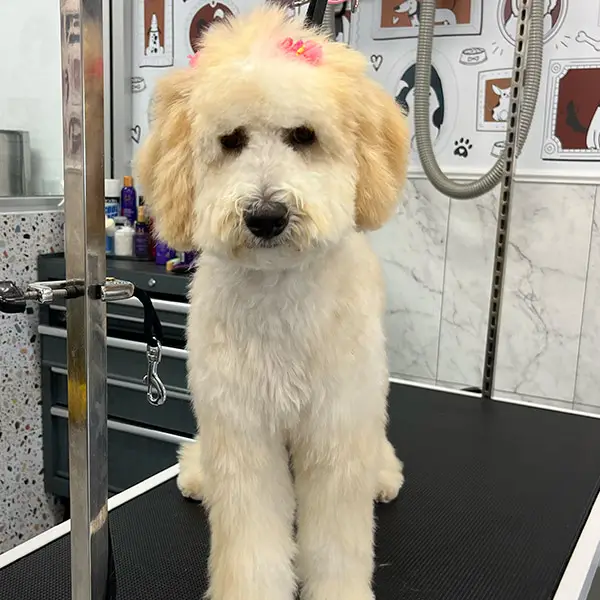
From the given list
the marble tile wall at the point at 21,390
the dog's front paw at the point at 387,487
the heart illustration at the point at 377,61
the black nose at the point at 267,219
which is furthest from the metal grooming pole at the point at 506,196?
the marble tile wall at the point at 21,390

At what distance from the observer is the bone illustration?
1.82 meters

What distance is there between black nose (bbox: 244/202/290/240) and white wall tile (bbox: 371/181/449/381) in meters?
1.42

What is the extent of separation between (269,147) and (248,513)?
18.2 inches

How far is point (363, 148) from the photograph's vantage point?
84 centimetres

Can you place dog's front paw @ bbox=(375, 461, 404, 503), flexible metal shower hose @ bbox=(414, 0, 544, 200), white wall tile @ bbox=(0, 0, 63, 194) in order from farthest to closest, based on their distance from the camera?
white wall tile @ bbox=(0, 0, 63, 194)
flexible metal shower hose @ bbox=(414, 0, 544, 200)
dog's front paw @ bbox=(375, 461, 404, 503)

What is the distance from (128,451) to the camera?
85.4 inches

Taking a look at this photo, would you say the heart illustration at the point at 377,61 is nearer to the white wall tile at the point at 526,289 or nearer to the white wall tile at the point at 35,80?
the white wall tile at the point at 526,289

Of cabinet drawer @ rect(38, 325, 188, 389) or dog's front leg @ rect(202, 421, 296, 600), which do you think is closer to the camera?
dog's front leg @ rect(202, 421, 296, 600)

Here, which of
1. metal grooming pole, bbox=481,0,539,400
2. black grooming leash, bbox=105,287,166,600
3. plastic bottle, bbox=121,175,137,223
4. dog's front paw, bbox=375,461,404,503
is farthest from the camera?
plastic bottle, bbox=121,175,137,223

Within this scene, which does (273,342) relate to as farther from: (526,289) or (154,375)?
(526,289)

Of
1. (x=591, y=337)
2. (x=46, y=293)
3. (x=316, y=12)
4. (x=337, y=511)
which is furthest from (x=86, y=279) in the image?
(x=591, y=337)

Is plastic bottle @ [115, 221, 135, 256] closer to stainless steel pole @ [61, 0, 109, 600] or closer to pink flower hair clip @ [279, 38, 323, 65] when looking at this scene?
pink flower hair clip @ [279, 38, 323, 65]

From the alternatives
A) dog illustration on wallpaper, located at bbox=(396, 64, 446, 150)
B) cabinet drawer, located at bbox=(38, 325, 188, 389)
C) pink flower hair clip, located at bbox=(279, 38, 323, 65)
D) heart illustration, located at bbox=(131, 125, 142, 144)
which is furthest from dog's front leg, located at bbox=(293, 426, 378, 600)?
heart illustration, located at bbox=(131, 125, 142, 144)

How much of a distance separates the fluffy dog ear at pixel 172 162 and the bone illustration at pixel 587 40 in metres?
1.42
